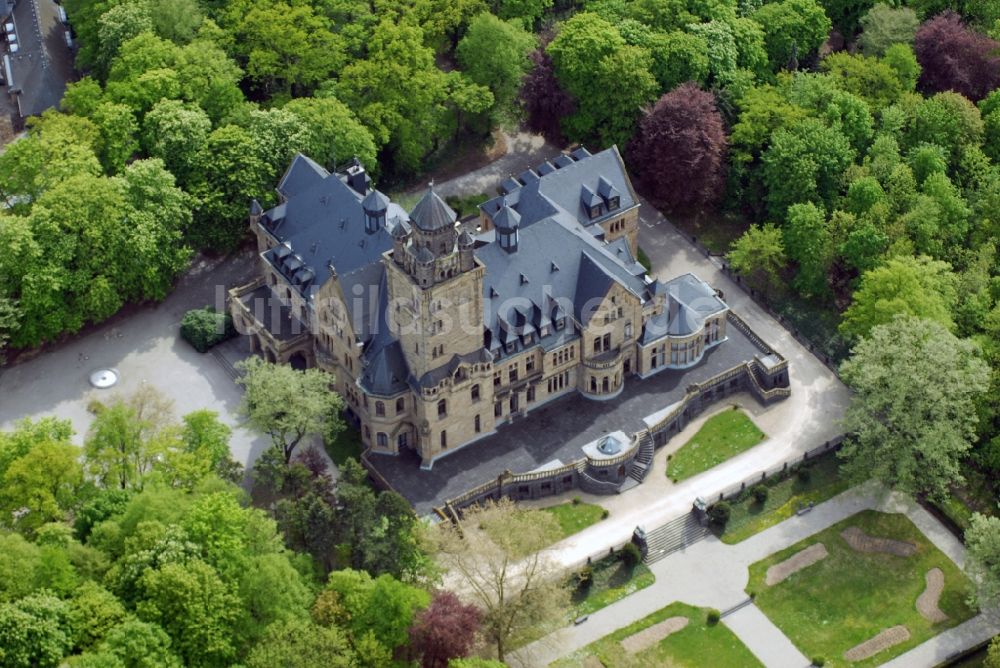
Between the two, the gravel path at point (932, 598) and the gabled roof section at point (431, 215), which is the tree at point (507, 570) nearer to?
the gabled roof section at point (431, 215)

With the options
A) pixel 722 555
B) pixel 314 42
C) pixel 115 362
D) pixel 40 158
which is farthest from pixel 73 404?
pixel 722 555

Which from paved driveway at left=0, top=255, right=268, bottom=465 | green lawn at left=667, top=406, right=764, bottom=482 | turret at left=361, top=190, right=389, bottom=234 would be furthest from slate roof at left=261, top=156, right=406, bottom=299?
green lawn at left=667, top=406, right=764, bottom=482

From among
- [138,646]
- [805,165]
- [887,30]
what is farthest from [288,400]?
[887,30]

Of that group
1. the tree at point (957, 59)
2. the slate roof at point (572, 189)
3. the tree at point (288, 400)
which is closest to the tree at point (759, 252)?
the slate roof at point (572, 189)

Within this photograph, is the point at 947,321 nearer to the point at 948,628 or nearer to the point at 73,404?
the point at 948,628

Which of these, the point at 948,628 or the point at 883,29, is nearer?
the point at 948,628

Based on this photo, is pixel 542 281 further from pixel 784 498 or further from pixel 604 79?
pixel 604 79
